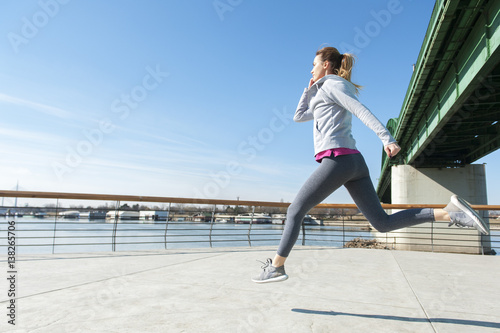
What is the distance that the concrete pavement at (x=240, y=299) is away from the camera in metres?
2.18

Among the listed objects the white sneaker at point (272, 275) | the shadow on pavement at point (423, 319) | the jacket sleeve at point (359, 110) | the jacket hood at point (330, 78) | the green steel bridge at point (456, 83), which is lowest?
the shadow on pavement at point (423, 319)

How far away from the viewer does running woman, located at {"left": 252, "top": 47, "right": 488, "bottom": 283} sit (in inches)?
92.4

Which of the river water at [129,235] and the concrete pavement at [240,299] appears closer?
the concrete pavement at [240,299]

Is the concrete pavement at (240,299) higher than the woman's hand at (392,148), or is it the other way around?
the woman's hand at (392,148)

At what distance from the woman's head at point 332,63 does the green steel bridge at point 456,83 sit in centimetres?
728

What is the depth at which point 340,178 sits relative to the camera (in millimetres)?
2354

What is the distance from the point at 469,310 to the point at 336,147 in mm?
1738

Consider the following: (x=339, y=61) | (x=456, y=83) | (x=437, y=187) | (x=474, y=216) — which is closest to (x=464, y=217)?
(x=474, y=216)

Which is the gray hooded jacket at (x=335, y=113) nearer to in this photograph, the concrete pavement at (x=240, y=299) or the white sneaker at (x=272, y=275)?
the white sneaker at (x=272, y=275)

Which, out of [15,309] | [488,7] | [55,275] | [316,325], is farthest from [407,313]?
[488,7]

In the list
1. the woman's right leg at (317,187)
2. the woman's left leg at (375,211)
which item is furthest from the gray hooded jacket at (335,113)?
the woman's left leg at (375,211)

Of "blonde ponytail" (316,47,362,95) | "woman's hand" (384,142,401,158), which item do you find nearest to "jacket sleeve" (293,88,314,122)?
"blonde ponytail" (316,47,362,95)

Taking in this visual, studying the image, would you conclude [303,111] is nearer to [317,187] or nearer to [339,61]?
[339,61]

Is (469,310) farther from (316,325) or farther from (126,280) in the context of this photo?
(126,280)
